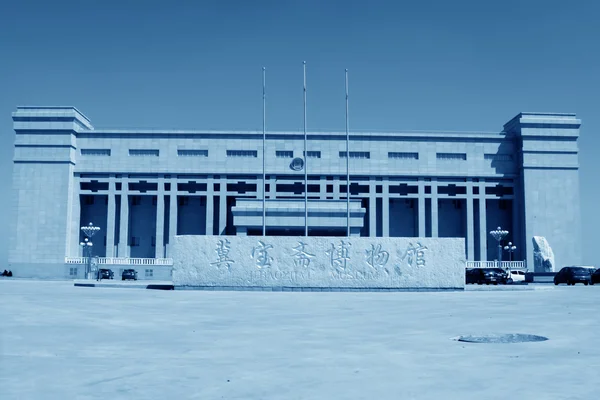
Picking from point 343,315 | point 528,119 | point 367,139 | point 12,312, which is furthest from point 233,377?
point 528,119

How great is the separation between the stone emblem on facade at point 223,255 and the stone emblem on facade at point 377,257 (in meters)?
6.07

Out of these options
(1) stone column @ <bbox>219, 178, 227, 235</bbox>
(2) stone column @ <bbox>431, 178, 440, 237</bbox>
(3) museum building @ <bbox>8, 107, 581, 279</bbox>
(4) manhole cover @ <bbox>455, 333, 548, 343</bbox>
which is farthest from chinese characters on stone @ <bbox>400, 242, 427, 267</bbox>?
(1) stone column @ <bbox>219, 178, 227, 235</bbox>

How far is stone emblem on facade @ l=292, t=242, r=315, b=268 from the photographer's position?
2647 centimetres

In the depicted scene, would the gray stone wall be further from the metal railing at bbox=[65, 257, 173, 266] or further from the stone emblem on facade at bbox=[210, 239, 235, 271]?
the metal railing at bbox=[65, 257, 173, 266]

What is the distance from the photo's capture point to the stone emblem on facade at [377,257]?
26.7 meters

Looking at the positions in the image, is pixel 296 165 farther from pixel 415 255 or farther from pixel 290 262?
pixel 415 255

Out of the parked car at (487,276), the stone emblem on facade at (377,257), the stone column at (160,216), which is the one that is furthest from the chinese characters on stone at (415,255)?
the stone column at (160,216)

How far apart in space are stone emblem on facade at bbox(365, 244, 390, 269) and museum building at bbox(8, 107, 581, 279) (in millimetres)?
28040

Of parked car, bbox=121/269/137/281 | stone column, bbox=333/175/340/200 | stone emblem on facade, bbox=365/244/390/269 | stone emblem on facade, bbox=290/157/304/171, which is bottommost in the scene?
parked car, bbox=121/269/137/281

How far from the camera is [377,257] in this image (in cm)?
2670

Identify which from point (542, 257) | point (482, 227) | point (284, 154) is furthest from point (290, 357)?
point (482, 227)

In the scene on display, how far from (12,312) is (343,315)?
796 cm

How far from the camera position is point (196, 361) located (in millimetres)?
7797

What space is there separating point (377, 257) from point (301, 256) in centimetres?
337
